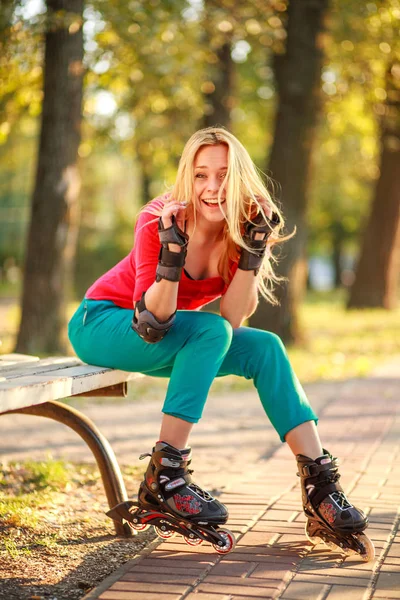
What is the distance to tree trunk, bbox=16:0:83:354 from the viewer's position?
30.2 feet

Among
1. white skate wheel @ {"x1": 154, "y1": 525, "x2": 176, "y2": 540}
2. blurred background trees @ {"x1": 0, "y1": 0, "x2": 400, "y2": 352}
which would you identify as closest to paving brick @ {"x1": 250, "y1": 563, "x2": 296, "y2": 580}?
white skate wheel @ {"x1": 154, "y1": 525, "x2": 176, "y2": 540}

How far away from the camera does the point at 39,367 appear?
3562 mm

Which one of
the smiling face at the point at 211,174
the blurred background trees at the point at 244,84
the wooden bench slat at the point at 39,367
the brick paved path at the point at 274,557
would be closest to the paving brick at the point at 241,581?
the brick paved path at the point at 274,557

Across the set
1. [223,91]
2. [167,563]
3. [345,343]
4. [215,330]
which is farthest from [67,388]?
[223,91]

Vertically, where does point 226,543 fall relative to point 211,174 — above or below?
below

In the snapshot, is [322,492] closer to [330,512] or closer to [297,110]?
[330,512]

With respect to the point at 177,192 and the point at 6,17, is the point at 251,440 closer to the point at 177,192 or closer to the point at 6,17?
the point at 177,192

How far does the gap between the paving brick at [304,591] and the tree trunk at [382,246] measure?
16171mm

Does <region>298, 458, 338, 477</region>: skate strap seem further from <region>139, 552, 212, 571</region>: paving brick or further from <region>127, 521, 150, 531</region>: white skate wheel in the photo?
<region>127, 521, 150, 531</region>: white skate wheel

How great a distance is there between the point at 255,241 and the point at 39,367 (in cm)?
98

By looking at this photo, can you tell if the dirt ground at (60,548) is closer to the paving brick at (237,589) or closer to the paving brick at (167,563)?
the paving brick at (167,563)

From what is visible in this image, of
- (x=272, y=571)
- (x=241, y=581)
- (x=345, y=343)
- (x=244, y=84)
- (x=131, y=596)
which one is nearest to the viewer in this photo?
(x=131, y=596)

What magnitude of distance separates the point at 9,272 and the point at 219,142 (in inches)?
1174

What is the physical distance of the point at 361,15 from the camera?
12.6 m
